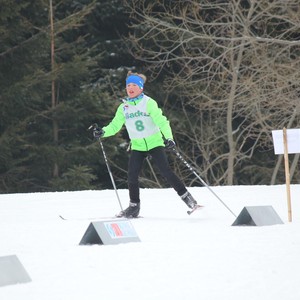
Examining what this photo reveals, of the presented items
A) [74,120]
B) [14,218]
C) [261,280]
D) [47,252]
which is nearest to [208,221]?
[14,218]

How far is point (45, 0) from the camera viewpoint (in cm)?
2398

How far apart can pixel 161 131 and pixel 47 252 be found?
11.5ft

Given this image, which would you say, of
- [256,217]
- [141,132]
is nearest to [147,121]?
[141,132]

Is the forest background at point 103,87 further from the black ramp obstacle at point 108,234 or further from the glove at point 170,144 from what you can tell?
the black ramp obstacle at point 108,234

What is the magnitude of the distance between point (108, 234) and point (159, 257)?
33.9 inches

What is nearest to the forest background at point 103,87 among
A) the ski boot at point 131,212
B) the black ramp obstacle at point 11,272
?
the ski boot at point 131,212

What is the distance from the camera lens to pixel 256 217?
30.6 ft

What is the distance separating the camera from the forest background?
2212 cm

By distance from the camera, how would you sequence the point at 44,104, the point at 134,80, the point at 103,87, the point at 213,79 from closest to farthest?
1. the point at 134,80
2. the point at 103,87
3. the point at 44,104
4. the point at 213,79

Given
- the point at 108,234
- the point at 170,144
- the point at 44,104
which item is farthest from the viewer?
the point at 44,104

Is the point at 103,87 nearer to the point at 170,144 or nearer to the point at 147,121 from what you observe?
the point at 147,121

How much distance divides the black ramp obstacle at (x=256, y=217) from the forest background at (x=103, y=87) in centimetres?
1099

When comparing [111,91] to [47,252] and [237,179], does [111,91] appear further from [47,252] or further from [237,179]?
[47,252]

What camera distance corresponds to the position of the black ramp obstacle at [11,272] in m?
5.86
